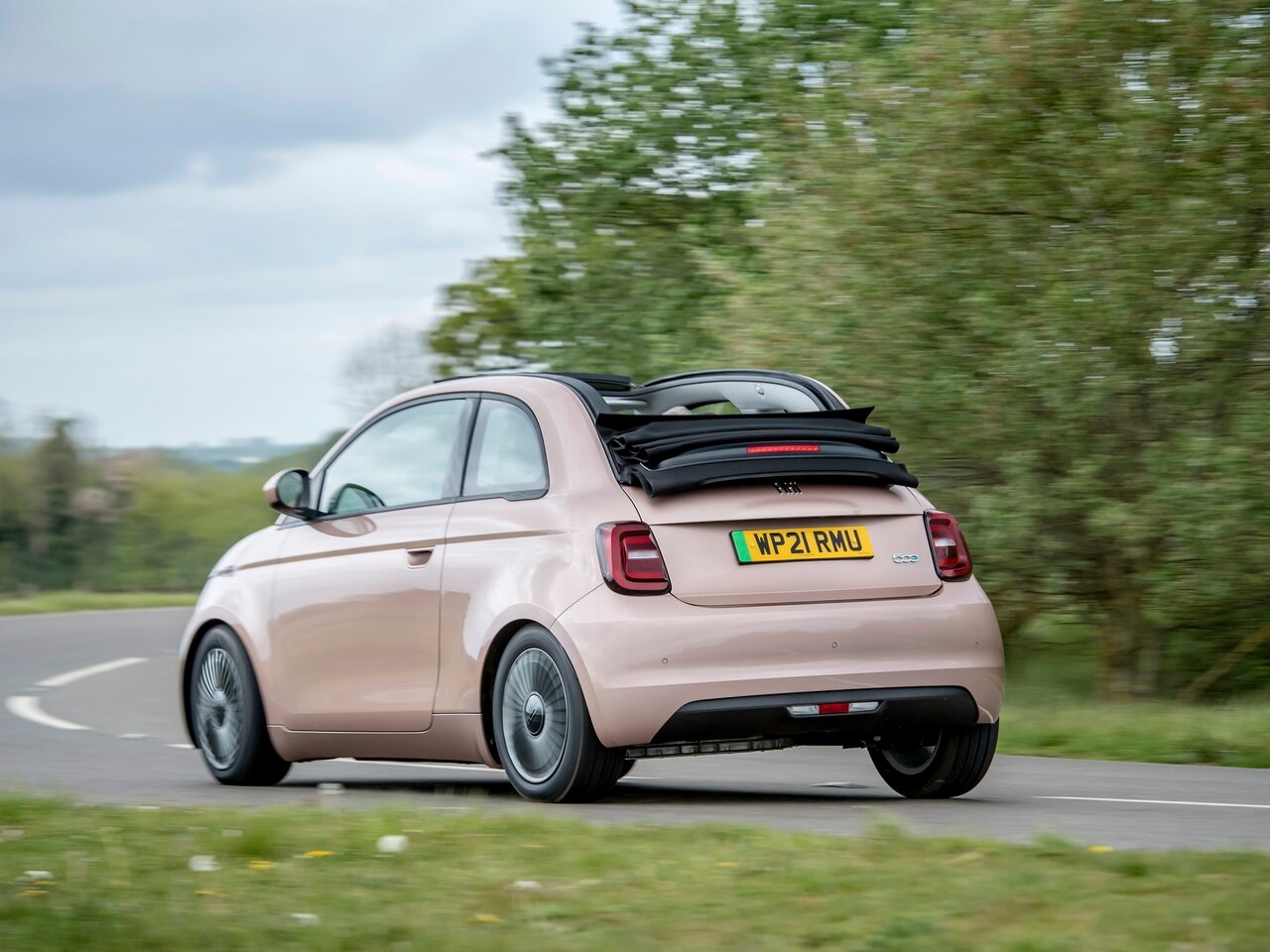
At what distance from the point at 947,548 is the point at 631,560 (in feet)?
4.42

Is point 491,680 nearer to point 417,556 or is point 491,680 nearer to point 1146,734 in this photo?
point 417,556

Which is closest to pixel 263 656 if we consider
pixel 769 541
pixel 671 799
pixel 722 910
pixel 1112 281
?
pixel 671 799

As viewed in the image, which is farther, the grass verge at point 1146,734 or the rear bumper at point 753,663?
the grass verge at point 1146,734

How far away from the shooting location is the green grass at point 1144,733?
33.6 ft

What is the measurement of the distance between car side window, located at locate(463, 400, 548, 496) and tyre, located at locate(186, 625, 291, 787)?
6.18 feet

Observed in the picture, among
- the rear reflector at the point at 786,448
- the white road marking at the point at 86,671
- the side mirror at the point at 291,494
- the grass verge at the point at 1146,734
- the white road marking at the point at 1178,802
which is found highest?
the rear reflector at the point at 786,448

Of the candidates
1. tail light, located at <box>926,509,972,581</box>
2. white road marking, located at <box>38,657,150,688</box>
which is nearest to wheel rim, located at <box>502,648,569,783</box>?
tail light, located at <box>926,509,972,581</box>

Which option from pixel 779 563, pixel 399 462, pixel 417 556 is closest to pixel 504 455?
pixel 417 556

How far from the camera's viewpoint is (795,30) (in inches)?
871

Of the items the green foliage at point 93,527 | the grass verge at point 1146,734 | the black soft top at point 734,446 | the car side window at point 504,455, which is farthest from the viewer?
the green foliage at point 93,527

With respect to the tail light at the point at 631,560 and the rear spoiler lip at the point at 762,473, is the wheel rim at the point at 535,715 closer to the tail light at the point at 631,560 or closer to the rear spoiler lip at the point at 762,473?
the tail light at the point at 631,560

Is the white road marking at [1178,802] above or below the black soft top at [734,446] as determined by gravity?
below

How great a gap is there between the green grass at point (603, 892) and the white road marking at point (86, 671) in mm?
13602

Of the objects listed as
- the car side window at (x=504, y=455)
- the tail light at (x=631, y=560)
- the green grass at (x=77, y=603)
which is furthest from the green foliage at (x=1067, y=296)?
the green grass at (x=77, y=603)
